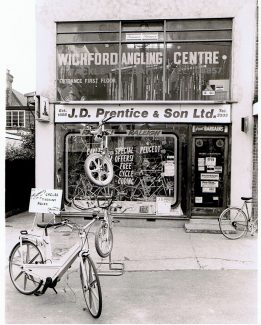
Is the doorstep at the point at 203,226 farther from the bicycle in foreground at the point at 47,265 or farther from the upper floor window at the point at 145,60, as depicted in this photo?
the bicycle in foreground at the point at 47,265

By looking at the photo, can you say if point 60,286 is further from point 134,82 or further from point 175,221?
point 134,82

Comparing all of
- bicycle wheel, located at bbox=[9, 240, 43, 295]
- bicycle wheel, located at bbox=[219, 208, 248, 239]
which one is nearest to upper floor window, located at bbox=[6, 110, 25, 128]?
bicycle wheel, located at bbox=[219, 208, 248, 239]

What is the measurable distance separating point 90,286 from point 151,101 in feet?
19.3

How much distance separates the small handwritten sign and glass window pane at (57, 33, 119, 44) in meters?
5.07

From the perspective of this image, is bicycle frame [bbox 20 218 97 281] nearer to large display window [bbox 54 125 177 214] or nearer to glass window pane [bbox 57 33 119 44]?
large display window [bbox 54 125 177 214]

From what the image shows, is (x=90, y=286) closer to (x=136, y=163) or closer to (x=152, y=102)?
(x=136, y=163)

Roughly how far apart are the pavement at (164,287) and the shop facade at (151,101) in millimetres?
1618

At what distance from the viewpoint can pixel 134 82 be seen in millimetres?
10000

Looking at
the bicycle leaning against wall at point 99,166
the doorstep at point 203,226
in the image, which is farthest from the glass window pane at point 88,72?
the doorstep at point 203,226

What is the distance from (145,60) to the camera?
9.96 m

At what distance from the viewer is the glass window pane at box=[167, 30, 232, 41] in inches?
383

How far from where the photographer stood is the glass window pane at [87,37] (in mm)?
9977

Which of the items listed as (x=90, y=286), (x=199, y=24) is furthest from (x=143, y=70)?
(x=90, y=286)

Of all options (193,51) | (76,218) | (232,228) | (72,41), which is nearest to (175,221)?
(232,228)
